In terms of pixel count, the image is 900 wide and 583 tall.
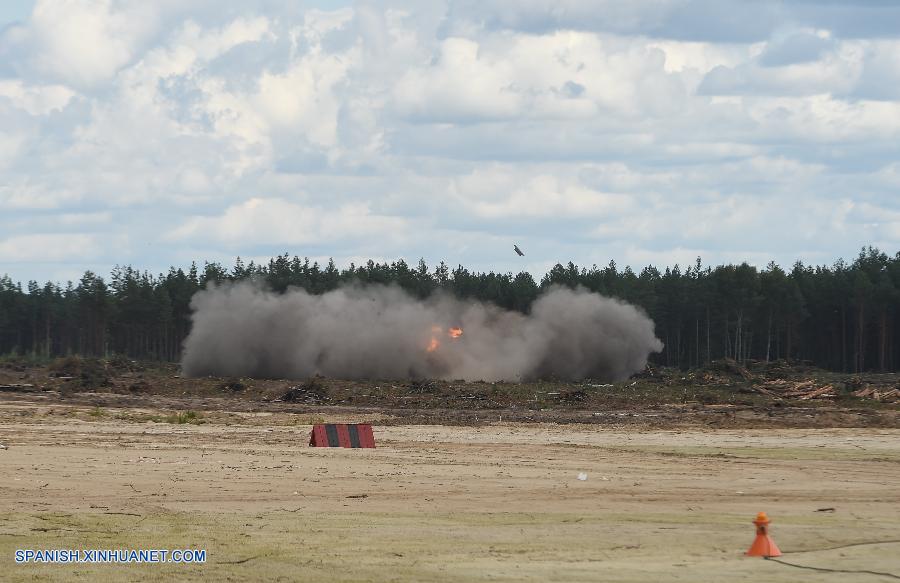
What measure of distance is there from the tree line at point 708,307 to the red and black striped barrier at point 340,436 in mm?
63940

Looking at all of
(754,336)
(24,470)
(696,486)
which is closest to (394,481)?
(696,486)

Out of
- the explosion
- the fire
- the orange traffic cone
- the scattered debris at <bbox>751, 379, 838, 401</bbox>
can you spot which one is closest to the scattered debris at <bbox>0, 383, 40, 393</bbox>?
the explosion

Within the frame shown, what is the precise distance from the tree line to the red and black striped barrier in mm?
63940

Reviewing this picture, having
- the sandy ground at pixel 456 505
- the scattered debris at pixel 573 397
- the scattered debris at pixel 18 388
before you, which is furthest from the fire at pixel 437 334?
the sandy ground at pixel 456 505

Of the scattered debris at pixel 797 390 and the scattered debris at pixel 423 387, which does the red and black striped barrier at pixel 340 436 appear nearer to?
the scattered debris at pixel 423 387

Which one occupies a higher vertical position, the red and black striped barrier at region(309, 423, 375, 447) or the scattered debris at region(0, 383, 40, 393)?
the red and black striped barrier at region(309, 423, 375, 447)

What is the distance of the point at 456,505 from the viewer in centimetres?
2942

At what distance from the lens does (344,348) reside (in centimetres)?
9544

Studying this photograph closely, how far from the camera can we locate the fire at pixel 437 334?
95625mm

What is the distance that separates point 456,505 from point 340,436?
15.9 metres

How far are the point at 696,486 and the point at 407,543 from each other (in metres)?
11.3

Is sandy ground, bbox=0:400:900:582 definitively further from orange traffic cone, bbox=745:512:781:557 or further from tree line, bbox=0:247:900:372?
tree line, bbox=0:247:900:372

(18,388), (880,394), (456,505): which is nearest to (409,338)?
(18,388)

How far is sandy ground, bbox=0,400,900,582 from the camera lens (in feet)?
70.4
